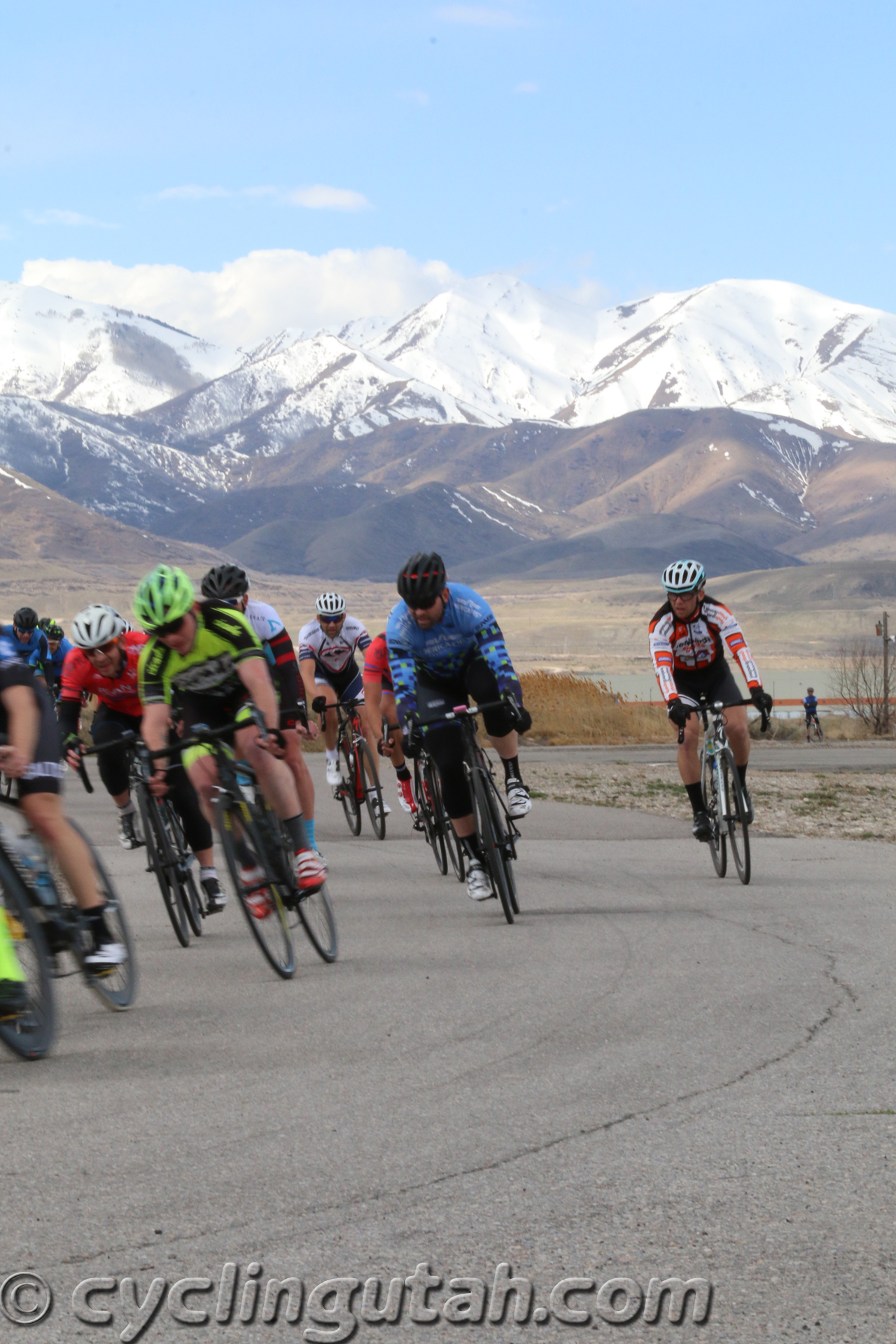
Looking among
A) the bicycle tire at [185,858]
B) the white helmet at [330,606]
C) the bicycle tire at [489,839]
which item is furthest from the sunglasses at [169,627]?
the white helmet at [330,606]

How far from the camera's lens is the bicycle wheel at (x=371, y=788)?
12.9m

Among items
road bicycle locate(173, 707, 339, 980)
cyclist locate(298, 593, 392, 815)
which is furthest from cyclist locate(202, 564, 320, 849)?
cyclist locate(298, 593, 392, 815)

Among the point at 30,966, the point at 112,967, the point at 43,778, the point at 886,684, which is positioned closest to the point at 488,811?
the point at 112,967

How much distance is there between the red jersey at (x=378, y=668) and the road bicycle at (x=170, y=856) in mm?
3481

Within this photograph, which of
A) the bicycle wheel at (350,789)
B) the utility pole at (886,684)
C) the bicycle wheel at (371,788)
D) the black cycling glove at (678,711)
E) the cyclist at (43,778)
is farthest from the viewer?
the utility pole at (886,684)

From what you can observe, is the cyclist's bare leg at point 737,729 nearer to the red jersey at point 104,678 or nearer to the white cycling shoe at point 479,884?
the white cycling shoe at point 479,884

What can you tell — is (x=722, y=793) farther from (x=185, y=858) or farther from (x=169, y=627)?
(x=169, y=627)

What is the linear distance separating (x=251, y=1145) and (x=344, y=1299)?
1107mm

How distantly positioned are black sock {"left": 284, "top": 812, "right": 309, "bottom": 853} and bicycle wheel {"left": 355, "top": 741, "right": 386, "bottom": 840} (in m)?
5.58

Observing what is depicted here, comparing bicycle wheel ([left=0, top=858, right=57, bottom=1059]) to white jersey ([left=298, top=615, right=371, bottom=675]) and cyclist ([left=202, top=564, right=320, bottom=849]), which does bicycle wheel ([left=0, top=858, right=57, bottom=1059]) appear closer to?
cyclist ([left=202, top=564, right=320, bottom=849])

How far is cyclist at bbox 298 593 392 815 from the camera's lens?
42.3 ft

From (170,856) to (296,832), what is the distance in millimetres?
1342

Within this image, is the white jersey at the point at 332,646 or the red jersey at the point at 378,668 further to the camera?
the white jersey at the point at 332,646

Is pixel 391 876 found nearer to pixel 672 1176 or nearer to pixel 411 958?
pixel 411 958
